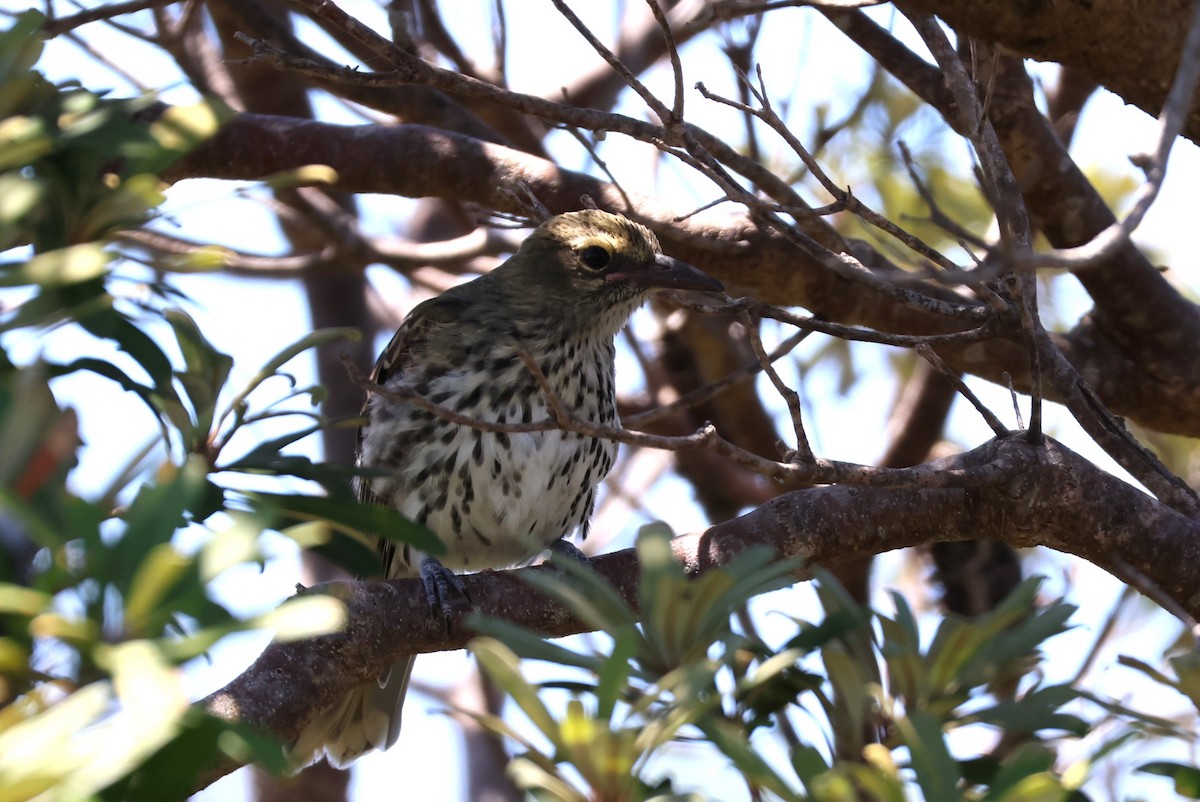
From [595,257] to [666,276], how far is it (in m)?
0.34

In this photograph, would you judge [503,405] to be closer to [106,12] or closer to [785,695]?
[106,12]

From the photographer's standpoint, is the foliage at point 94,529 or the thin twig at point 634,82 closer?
the foliage at point 94,529

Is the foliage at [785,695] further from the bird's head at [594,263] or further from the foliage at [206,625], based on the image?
the bird's head at [594,263]

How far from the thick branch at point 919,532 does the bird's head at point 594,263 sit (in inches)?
51.4

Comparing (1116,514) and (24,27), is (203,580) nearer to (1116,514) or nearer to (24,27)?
(24,27)

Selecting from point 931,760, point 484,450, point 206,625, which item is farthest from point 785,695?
point 484,450

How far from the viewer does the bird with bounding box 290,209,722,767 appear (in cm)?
386

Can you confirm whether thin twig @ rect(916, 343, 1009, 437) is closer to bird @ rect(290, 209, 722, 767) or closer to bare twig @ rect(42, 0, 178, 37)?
bird @ rect(290, 209, 722, 767)

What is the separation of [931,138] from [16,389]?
4433 mm

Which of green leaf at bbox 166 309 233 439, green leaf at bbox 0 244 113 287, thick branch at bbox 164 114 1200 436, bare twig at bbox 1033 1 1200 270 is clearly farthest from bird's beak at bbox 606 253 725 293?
green leaf at bbox 0 244 113 287

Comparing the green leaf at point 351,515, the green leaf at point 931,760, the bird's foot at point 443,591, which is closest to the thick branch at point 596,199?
the bird's foot at point 443,591

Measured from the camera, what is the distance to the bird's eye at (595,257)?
425 cm

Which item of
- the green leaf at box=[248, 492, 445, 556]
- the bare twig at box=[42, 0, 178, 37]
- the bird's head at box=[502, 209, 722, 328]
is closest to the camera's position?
the green leaf at box=[248, 492, 445, 556]

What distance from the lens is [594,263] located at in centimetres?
429
